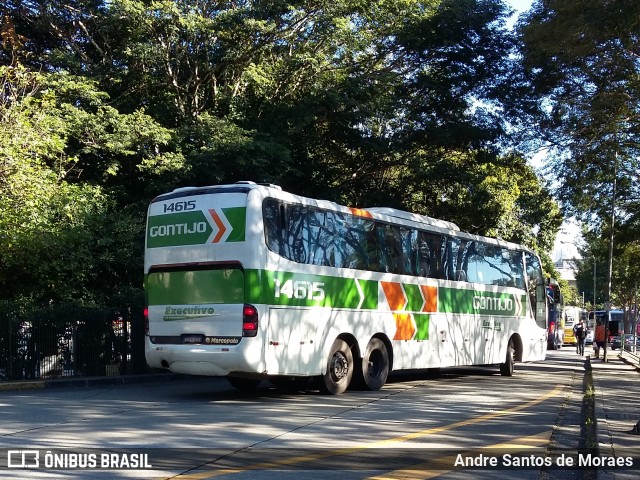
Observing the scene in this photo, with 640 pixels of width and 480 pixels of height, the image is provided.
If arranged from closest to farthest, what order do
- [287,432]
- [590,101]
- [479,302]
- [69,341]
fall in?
[287,432]
[69,341]
[479,302]
[590,101]

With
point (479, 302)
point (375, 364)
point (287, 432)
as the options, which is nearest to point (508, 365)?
point (479, 302)

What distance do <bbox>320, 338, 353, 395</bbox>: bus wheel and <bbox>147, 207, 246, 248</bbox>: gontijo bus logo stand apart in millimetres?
3252

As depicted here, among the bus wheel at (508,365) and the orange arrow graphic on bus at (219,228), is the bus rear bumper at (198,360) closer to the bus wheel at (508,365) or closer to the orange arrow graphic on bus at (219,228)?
the orange arrow graphic on bus at (219,228)

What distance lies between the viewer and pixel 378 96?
26.0 meters

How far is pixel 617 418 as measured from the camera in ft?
37.0

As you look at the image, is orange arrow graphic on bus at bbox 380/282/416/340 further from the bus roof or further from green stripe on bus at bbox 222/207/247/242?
green stripe on bus at bbox 222/207/247/242

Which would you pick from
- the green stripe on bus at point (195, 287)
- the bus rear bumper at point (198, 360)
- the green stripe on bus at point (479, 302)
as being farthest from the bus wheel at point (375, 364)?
the green stripe on bus at point (195, 287)

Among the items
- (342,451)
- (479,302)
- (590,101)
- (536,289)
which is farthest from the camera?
(536,289)

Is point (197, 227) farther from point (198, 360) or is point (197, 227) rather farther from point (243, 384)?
point (243, 384)

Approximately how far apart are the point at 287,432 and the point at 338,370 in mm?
5111

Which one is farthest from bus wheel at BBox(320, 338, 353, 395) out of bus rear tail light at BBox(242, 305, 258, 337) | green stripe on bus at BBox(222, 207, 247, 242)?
green stripe on bus at BBox(222, 207, 247, 242)

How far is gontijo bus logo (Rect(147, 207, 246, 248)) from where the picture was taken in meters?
13.0

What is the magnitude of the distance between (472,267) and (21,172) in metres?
11.8

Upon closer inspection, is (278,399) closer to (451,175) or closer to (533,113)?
(451,175)
